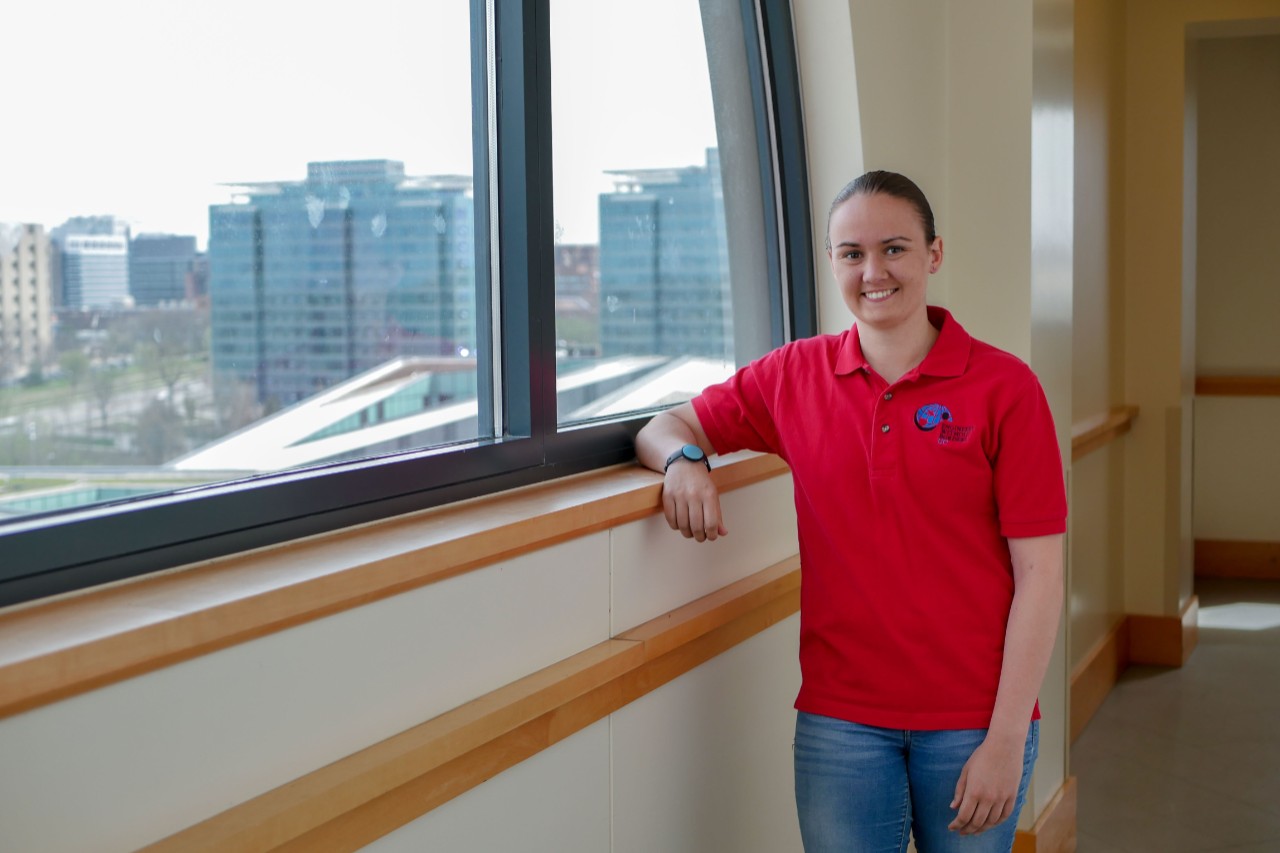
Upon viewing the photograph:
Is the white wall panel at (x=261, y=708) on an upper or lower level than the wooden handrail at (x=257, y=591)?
lower

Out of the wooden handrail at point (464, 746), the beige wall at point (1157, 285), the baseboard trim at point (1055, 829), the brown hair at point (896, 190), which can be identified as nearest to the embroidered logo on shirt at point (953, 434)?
the brown hair at point (896, 190)

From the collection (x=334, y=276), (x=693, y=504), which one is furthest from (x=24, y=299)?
(x=693, y=504)

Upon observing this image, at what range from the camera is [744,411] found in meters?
2.11

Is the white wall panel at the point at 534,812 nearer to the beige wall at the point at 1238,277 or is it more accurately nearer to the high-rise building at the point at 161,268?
the high-rise building at the point at 161,268

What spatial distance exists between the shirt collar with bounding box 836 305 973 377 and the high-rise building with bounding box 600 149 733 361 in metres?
0.63

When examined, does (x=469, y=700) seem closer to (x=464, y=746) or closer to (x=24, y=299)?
(x=464, y=746)

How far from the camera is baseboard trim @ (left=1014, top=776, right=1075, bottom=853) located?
10.4 feet

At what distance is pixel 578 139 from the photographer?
2.31 m

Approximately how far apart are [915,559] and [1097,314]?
10.7ft

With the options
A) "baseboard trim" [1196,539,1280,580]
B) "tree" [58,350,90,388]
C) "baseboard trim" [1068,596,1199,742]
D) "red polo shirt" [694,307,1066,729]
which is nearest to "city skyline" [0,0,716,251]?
"tree" [58,350,90,388]

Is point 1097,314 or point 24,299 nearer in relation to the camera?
point 24,299

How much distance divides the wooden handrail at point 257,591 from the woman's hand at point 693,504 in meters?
0.10

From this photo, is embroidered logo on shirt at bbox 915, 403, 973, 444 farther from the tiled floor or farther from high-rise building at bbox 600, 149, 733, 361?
the tiled floor

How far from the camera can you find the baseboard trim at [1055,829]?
10.4ft
